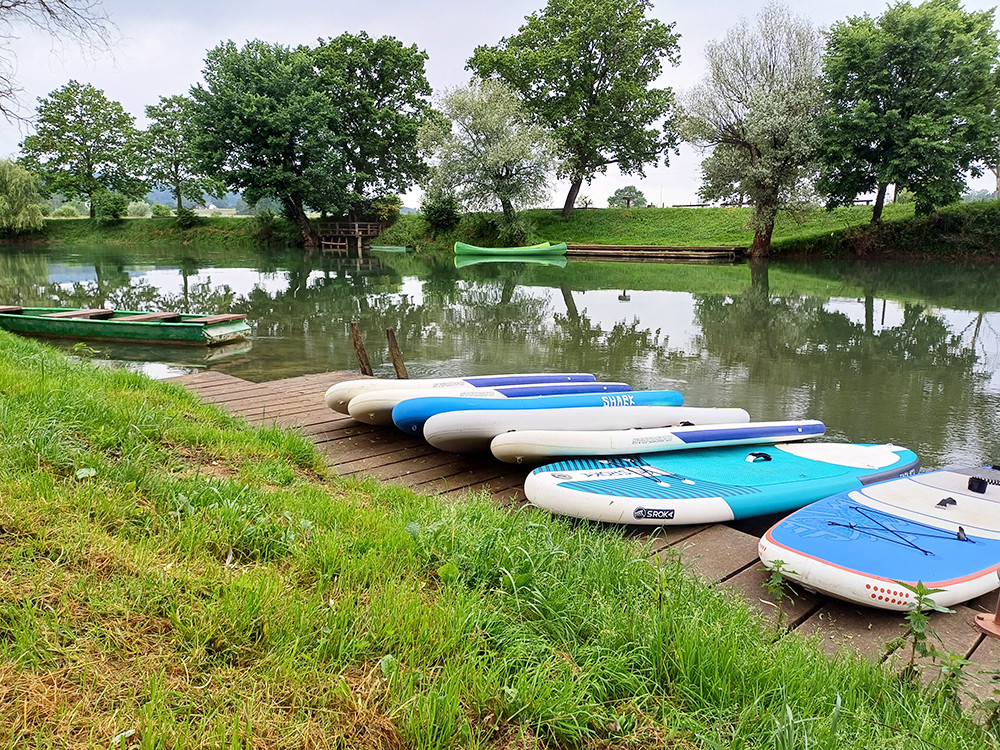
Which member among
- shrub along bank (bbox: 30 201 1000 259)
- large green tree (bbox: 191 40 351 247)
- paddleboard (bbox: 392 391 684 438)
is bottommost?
paddleboard (bbox: 392 391 684 438)

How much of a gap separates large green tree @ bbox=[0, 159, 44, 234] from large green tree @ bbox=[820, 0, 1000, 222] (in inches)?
1805

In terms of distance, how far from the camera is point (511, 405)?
15.5 feet

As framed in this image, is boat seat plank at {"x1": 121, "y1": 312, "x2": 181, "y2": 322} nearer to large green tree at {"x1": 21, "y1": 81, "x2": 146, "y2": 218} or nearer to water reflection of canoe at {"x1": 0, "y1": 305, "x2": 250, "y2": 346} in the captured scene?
water reflection of canoe at {"x1": 0, "y1": 305, "x2": 250, "y2": 346}

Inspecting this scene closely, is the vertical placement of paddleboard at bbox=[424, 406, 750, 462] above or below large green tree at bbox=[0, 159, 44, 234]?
below

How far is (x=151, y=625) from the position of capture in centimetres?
164

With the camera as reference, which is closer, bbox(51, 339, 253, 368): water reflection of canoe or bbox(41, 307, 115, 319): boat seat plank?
bbox(51, 339, 253, 368): water reflection of canoe

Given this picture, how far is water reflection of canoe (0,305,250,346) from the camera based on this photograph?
400 inches

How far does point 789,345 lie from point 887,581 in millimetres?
8065

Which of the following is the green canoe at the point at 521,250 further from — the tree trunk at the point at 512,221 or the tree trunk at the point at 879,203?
the tree trunk at the point at 879,203

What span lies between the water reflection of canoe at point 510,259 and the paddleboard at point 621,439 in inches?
916

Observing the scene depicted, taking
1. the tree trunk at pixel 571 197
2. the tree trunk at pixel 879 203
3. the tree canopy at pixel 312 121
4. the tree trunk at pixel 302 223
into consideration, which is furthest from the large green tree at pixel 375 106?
the tree trunk at pixel 879 203

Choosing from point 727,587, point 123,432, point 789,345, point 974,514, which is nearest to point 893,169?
point 789,345


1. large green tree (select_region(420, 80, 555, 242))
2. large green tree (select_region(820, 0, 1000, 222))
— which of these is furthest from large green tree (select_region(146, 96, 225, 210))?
large green tree (select_region(820, 0, 1000, 222))

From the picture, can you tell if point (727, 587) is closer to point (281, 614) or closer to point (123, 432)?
point (281, 614)
